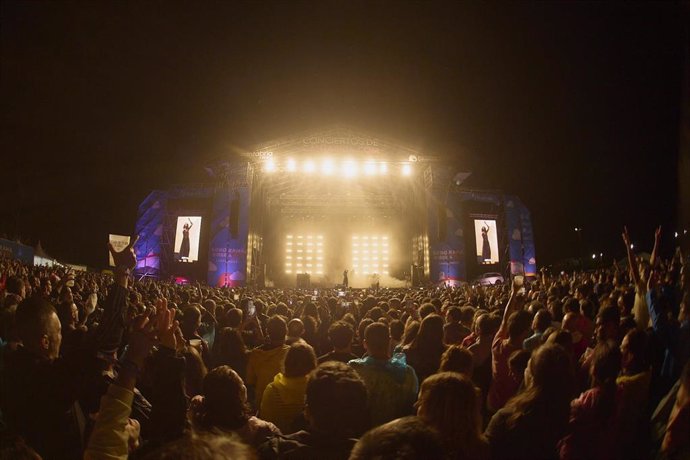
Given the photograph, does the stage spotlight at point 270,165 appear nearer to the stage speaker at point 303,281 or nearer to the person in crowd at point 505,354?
the stage speaker at point 303,281

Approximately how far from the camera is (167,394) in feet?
9.19

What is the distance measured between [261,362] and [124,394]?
2.29m

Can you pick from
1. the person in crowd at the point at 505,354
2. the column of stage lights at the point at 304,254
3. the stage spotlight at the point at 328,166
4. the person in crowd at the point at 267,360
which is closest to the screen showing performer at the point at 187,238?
the column of stage lights at the point at 304,254

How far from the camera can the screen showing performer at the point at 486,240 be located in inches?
1133

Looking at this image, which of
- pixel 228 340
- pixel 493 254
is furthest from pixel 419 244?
pixel 228 340

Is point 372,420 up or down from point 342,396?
down

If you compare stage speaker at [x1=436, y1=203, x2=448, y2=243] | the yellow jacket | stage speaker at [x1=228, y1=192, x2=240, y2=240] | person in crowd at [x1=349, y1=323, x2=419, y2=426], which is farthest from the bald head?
stage speaker at [x1=436, y1=203, x2=448, y2=243]

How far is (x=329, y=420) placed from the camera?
214 centimetres

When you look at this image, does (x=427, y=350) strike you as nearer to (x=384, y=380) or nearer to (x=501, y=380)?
(x=501, y=380)

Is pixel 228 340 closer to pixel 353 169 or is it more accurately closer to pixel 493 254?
pixel 353 169

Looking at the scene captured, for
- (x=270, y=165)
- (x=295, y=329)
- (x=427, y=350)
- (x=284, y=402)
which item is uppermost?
(x=270, y=165)

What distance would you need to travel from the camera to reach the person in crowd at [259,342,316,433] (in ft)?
10.3

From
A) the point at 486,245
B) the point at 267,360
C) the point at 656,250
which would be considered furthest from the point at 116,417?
the point at 486,245

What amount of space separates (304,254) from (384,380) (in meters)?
29.7
